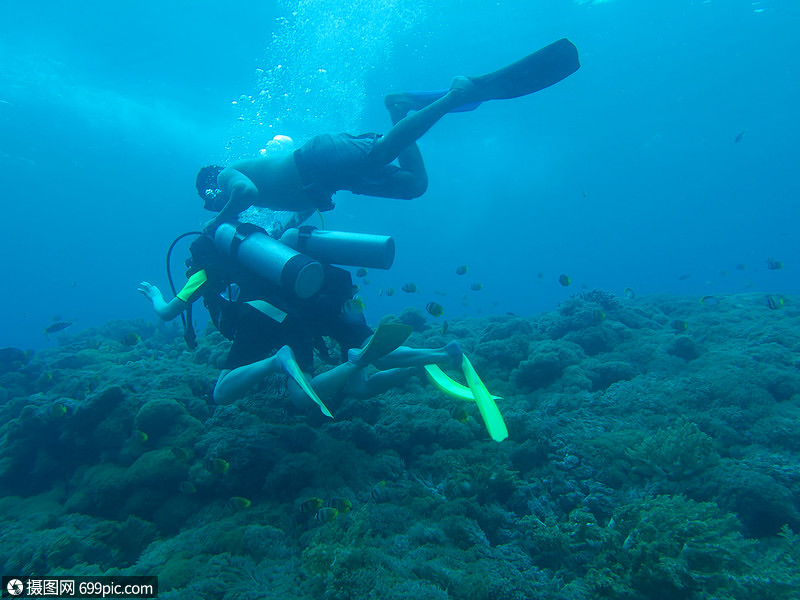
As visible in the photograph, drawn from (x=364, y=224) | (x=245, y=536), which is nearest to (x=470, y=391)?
(x=245, y=536)

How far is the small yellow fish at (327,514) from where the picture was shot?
333 centimetres

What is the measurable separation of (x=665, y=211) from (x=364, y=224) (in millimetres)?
65870

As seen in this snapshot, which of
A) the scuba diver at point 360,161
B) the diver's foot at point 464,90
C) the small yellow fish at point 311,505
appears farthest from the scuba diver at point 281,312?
the diver's foot at point 464,90

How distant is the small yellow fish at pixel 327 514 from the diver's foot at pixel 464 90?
5.11m

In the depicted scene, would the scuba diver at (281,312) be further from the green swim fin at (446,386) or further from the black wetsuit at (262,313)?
the green swim fin at (446,386)

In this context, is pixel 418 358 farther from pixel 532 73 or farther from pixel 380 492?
pixel 532 73

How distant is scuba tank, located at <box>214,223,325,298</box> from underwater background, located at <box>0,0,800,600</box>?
1.88 meters

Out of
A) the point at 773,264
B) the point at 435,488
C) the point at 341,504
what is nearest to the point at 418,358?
the point at 435,488

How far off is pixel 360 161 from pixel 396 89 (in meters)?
27.9

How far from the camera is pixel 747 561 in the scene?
2.79 metres

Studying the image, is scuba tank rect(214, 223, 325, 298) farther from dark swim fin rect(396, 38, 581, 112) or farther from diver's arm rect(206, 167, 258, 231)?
dark swim fin rect(396, 38, 581, 112)

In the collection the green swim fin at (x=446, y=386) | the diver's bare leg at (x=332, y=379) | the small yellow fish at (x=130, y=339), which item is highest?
the small yellow fish at (x=130, y=339)

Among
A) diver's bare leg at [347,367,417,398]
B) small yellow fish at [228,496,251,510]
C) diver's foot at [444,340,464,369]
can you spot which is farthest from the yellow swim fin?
small yellow fish at [228,496,251,510]

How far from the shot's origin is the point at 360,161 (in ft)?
16.5
